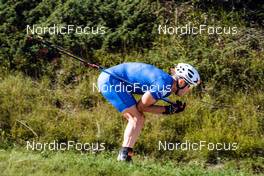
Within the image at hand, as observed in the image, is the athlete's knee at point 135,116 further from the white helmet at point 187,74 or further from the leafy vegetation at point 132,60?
the leafy vegetation at point 132,60

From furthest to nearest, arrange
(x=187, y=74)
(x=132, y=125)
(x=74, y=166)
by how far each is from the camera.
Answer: (x=132, y=125) → (x=187, y=74) → (x=74, y=166)

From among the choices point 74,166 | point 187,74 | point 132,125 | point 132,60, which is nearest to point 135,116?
point 132,125

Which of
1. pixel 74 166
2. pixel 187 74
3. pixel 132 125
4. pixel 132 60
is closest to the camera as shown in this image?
pixel 74 166

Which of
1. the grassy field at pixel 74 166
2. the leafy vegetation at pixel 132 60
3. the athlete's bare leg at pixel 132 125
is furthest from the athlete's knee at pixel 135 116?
the leafy vegetation at pixel 132 60

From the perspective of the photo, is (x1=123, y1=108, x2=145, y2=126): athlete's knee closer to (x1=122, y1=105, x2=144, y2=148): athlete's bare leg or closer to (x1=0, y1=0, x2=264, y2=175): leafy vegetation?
(x1=122, y1=105, x2=144, y2=148): athlete's bare leg

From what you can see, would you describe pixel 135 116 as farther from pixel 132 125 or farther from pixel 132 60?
pixel 132 60

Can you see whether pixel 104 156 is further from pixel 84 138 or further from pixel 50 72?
pixel 50 72

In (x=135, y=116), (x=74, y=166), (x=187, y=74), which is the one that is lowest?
(x=74, y=166)

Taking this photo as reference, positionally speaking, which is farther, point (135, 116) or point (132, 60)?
point (132, 60)

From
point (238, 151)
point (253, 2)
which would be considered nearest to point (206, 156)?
point (238, 151)

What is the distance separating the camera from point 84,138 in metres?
11.7

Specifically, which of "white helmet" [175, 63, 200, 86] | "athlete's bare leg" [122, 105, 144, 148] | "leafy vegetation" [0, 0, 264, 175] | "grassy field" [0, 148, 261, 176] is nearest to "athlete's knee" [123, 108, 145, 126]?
"athlete's bare leg" [122, 105, 144, 148]

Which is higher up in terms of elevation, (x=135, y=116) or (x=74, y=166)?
(x=135, y=116)

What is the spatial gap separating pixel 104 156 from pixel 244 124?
2471mm
